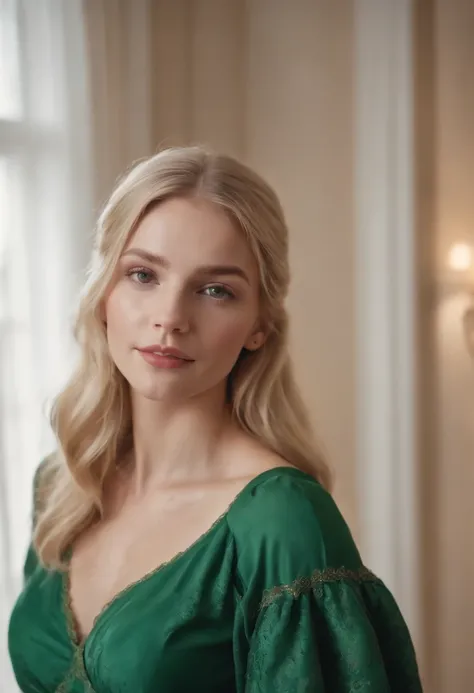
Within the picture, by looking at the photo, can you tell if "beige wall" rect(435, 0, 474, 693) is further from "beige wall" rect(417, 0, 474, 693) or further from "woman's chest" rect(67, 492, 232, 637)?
"woman's chest" rect(67, 492, 232, 637)

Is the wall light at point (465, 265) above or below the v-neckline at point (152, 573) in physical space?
above

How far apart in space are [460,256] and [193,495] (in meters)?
1.37

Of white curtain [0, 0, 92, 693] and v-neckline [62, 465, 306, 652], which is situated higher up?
white curtain [0, 0, 92, 693]

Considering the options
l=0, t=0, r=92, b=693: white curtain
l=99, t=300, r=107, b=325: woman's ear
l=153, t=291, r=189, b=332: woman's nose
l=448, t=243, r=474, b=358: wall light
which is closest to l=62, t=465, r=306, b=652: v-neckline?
l=153, t=291, r=189, b=332: woman's nose

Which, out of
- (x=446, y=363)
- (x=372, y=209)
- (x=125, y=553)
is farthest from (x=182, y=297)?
(x=446, y=363)

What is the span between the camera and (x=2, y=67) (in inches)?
73.4

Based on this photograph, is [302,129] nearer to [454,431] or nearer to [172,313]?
[454,431]

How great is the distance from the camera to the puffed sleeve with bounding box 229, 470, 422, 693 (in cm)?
100

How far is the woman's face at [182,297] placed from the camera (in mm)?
1132

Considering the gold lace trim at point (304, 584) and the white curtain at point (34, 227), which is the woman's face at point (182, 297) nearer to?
the gold lace trim at point (304, 584)

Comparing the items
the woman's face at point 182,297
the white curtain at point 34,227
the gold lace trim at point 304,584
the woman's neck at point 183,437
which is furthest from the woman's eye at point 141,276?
the white curtain at point 34,227

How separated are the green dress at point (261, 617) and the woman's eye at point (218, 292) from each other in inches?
9.9

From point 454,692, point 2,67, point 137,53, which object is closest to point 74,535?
point 2,67

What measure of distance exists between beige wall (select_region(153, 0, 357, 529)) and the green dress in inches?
47.4
